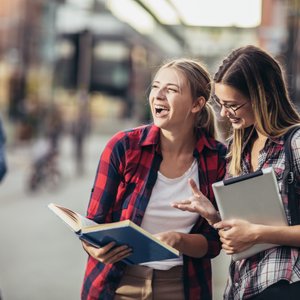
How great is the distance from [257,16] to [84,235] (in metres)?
3.92

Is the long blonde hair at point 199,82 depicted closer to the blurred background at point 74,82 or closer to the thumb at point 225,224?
the blurred background at point 74,82

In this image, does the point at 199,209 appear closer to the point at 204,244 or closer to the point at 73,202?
the point at 204,244

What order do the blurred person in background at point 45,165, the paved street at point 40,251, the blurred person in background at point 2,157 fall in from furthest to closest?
1. the blurred person in background at point 45,165
2. the paved street at point 40,251
3. the blurred person in background at point 2,157

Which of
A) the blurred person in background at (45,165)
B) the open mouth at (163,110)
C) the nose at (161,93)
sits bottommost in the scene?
the blurred person in background at (45,165)

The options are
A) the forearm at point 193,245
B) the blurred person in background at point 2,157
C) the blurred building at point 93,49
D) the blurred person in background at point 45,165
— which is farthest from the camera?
the blurred person in background at point 45,165

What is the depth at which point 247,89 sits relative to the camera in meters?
1.93

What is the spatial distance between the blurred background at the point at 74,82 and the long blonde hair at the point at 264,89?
0.58ft

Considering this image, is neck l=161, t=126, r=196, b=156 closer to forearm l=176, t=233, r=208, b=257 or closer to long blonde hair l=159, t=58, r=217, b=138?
long blonde hair l=159, t=58, r=217, b=138

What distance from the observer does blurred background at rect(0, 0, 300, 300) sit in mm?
6094

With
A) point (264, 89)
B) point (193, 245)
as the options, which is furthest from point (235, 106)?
point (193, 245)

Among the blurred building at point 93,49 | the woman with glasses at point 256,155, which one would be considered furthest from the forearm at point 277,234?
the blurred building at point 93,49

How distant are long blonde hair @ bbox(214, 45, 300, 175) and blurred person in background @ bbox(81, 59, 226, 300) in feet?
0.82

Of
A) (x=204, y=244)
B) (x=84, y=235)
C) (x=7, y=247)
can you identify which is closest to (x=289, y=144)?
(x=204, y=244)

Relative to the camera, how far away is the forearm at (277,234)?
1.82m
